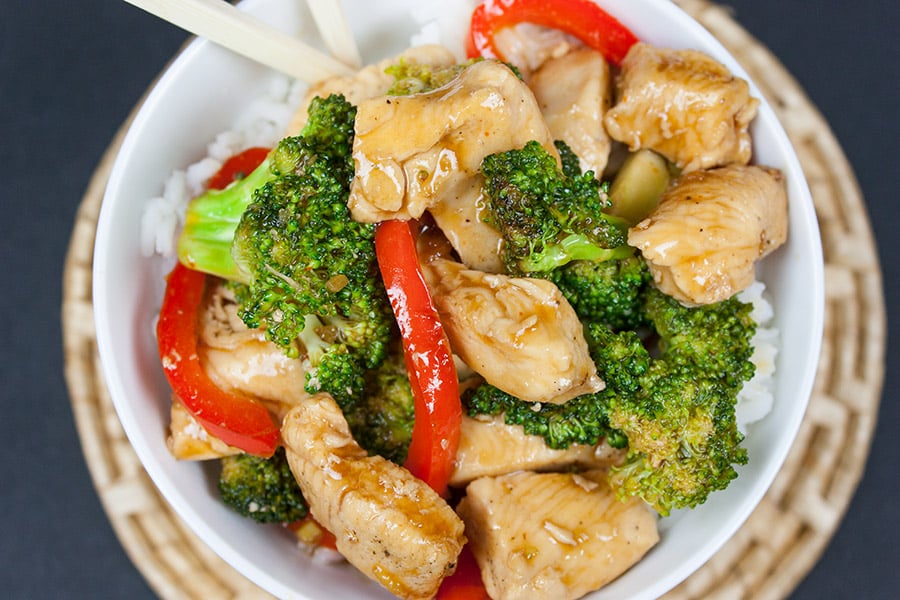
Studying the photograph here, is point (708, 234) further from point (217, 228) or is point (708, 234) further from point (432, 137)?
point (217, 228)

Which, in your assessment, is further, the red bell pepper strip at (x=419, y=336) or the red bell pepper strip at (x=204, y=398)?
the red bell pepper strip at (x=204, y=398)

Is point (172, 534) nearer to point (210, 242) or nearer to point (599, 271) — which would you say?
point (210, 242)

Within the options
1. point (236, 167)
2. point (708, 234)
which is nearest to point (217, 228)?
point (236, 167)

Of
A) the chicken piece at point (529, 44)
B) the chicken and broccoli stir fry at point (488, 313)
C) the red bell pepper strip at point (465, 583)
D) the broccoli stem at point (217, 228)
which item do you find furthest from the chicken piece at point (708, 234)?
the broccoli stem at point (217, 228)

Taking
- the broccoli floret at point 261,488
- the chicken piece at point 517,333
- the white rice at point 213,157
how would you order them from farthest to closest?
the white rice at point 213,157
the broccoli floret at point 261,488
the chicken piece at point 517,333

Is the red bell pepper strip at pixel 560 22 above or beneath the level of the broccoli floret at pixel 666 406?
above

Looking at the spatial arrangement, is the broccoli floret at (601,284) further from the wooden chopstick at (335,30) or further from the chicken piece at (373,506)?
the wooden chopstick at (335,30)

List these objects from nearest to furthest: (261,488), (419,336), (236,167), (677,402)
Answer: (419,336)
(677,402)
(261,488)
(236,167)
